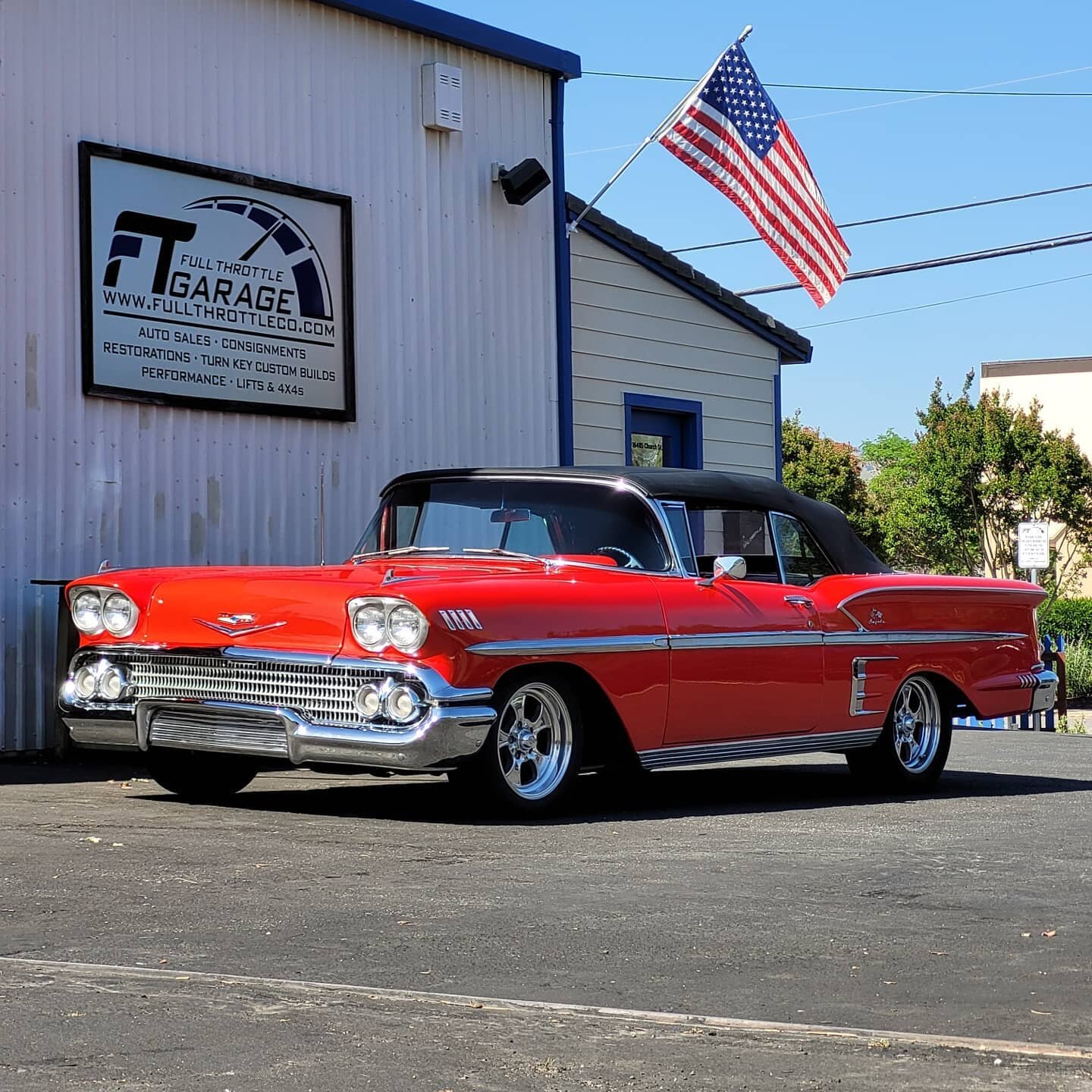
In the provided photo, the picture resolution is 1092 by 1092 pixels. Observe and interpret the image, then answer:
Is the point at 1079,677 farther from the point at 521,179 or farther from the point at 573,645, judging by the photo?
the point at 573,645

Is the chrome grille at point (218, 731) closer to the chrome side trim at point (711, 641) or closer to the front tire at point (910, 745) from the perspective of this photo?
the chrome side trim at point (711, 641)

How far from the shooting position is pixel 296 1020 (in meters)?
4.10

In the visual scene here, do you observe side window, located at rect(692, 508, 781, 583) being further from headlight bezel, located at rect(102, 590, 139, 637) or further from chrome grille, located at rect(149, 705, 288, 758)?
headlight bezel, located at rect(102, 590, 139, 637)

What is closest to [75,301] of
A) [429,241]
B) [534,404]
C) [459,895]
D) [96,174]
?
[96,174]

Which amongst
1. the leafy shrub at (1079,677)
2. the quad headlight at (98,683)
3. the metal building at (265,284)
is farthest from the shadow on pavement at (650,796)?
the leafy shrub at (1079,677)

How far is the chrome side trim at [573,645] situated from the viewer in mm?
7570

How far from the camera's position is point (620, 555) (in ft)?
28.6

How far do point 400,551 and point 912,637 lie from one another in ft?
8.98

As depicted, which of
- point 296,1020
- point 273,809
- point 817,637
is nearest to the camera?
point 296,1020

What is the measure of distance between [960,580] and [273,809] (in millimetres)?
4049

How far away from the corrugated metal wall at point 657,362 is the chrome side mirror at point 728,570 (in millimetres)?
7261

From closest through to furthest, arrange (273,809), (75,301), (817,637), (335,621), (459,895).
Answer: (459,895) < (335,621) < (273,809) < (817,637) < (75,301)

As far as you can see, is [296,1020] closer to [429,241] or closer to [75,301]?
[75,301]

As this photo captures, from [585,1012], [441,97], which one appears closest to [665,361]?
[441,97]
